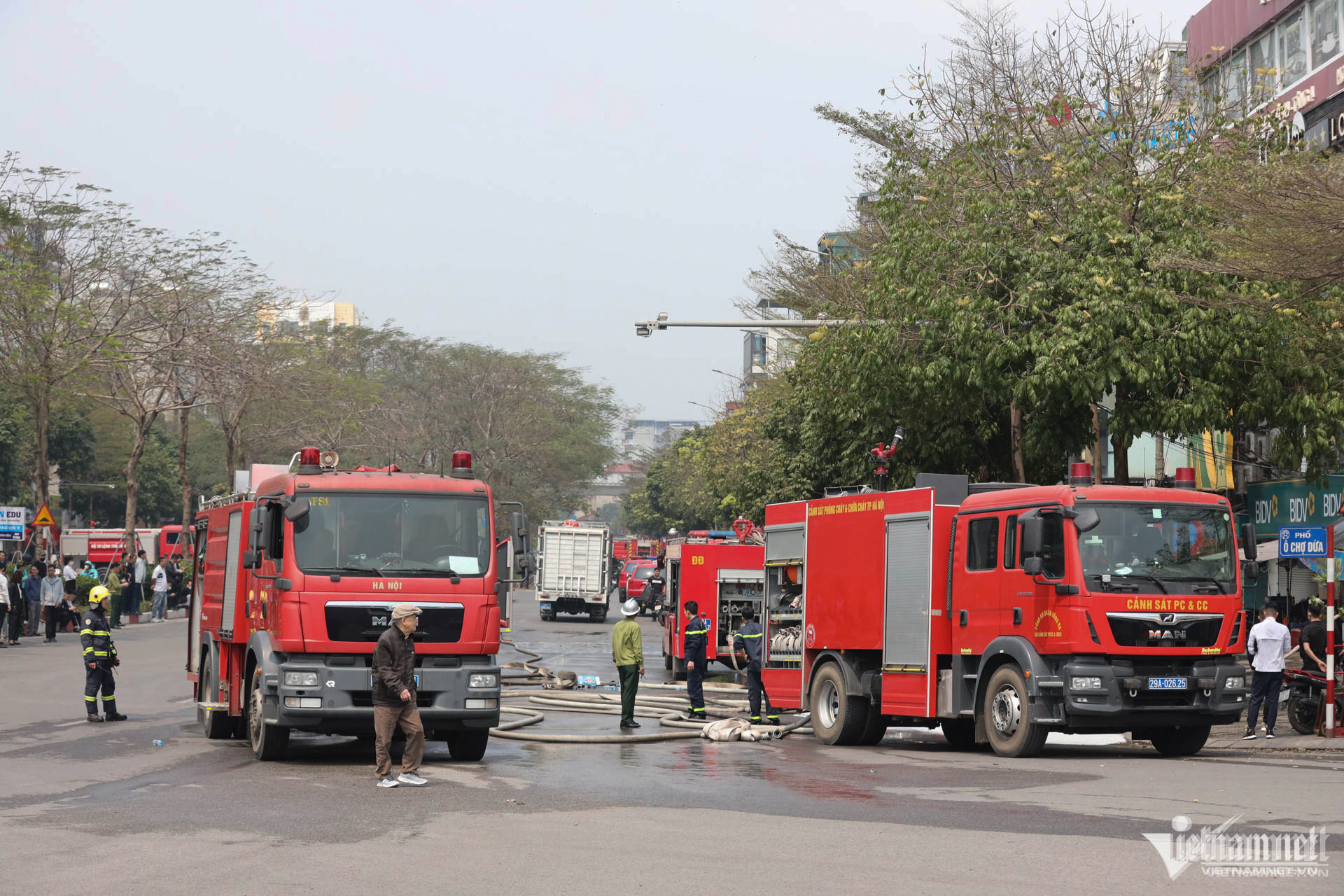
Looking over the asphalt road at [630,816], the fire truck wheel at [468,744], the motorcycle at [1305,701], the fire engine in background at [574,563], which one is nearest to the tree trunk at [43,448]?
the fire engine in background at [574,563]

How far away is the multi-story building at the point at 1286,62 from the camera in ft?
82.1

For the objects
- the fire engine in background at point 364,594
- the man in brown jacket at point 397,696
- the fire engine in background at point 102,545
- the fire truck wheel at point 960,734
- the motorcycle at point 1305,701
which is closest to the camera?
the man in brown jacket at point 397,696

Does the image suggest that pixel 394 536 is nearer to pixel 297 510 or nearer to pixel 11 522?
pixel 297 510

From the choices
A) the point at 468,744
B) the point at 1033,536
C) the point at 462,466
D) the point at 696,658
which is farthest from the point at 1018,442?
the point at 468,744

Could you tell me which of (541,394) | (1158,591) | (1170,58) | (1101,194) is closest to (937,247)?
(1101,194)

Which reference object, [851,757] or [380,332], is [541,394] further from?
[851,757]

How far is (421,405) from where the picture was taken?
77.9 metres

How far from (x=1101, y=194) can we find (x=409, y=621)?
1222 centimetres

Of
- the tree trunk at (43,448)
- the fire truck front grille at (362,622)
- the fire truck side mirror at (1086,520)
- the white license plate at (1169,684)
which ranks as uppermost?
the tree trunk at (43,448)

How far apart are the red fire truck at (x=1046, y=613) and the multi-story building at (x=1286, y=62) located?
9.77 meters

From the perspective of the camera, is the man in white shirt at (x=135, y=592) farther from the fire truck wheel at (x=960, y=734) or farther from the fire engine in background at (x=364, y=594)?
the fire truck wheel at (x=960, y=734)

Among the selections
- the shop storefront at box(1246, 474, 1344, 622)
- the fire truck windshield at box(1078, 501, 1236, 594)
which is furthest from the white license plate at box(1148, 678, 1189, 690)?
the shop storefront at box(1246, 474, 1344, 622)

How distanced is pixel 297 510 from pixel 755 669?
799 centimetres

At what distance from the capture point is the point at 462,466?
16.1m
